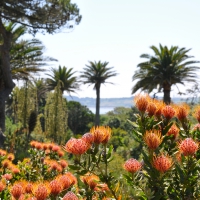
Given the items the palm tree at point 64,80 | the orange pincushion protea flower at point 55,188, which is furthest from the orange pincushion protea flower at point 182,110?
the palm tree at point 64,80

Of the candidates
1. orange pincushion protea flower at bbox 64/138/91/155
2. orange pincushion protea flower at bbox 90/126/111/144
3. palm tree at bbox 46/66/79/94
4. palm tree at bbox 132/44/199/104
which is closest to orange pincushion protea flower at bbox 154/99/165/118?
orange pincushion protea flower at bbox 90/126/111/144

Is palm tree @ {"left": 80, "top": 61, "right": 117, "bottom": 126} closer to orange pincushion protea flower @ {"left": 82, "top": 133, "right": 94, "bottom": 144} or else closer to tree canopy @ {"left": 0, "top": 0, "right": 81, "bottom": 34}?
tree canopy @ {"left": 0, "top": 0, "right": 81, "bottom": 34}

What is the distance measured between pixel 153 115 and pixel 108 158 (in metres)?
0.35

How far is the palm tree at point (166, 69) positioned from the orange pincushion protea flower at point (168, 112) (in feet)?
52.4

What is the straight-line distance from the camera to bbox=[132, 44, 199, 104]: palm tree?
1778 centimetres

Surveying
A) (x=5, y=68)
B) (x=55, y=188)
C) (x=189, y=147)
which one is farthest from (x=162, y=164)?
(x=5, y=68)

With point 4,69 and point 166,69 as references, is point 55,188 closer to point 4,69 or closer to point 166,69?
point 4,69

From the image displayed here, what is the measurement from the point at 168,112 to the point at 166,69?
16.3 m

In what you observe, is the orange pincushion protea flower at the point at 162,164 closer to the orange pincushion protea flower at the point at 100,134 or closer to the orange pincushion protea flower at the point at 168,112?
the orange pincushion protea flower at the point at 100,134

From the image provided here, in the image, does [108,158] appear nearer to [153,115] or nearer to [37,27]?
[153,115]

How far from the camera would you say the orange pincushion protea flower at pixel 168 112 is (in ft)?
5.90

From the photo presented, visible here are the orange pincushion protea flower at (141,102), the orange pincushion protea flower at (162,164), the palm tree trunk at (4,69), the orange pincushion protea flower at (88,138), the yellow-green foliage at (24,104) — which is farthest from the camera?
the yellow-green foliage at (24,104)

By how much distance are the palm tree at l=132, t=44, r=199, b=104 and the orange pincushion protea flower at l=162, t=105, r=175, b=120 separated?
52.4 ft

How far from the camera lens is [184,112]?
1.93 metres
